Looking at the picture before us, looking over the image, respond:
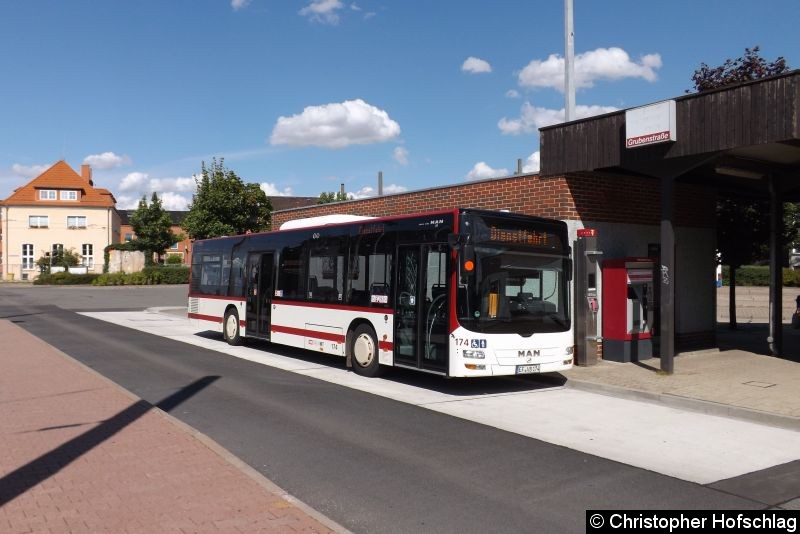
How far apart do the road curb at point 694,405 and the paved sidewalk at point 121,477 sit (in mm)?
6213

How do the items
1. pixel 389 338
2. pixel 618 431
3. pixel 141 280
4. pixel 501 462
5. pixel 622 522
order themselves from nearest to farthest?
pixel 622 522 → pixel 501 462 → pixel 618 431 → pixel 389 338 → pixel 141 280

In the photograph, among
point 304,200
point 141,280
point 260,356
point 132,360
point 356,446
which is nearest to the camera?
point 356,446

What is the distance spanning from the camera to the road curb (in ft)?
27.8

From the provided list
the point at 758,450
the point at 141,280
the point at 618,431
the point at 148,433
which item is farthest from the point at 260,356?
the point at 141,280

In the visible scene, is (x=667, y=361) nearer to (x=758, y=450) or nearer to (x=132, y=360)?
(x=758, y=450)

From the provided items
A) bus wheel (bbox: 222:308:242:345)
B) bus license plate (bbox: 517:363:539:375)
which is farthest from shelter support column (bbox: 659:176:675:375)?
bus wheel (bbox: 222:308:242:345)

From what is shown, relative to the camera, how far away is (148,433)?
24.6ft

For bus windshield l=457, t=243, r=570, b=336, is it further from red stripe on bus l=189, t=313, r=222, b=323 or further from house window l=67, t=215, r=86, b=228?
house window l=67, t=215, r=86, b=228

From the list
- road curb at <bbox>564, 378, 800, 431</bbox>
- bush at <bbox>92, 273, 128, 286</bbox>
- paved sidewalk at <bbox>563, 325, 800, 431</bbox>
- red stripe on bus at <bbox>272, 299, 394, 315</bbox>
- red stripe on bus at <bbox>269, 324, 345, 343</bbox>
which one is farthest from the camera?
bush at <bbox>92, 273, 128, 286</bbox>

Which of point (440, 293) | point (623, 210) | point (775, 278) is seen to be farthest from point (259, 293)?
point (775, 278)

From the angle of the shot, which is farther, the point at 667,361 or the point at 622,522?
the point at 667,361

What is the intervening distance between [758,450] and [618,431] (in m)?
1.51

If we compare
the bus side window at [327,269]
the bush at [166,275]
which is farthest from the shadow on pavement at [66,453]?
the bush at [166,275]

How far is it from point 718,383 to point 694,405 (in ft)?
5.91
